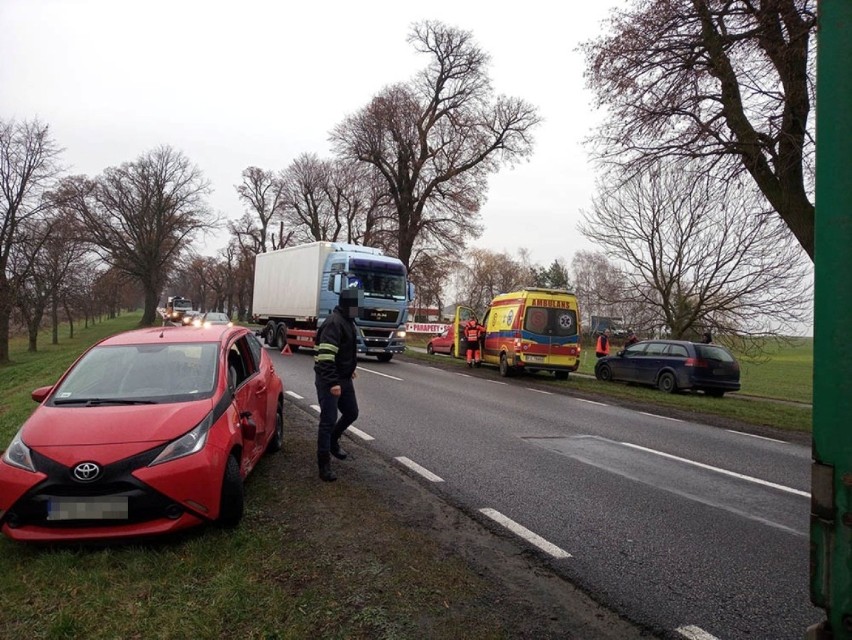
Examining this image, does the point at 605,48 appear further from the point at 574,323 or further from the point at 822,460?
the point at 822,460

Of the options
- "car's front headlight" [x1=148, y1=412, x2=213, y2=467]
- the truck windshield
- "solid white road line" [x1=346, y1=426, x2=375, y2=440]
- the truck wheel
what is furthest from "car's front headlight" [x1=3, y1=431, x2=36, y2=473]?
the truck wheel

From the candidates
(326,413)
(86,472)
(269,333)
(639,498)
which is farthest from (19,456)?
(269,333)

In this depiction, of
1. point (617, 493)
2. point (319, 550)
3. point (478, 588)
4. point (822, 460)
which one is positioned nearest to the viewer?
point (822, 460)

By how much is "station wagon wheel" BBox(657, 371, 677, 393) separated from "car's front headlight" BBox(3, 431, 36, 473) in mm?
16190

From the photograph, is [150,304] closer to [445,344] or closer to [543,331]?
[445,344]

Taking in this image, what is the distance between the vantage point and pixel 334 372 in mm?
6137

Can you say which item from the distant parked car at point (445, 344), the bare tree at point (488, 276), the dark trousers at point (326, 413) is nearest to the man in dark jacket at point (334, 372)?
the dark trousers at point (326, 413)

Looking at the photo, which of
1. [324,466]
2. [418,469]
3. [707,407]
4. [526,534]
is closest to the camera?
[526,534]

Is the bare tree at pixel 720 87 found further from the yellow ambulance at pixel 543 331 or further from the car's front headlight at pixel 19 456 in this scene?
the car's front headlight at pixel 19 456

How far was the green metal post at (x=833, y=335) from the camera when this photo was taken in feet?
5.72

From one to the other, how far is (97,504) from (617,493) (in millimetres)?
4511

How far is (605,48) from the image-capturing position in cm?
1246

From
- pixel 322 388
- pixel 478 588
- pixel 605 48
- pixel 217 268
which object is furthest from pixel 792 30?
pixel 217 268

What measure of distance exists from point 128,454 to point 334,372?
2.35 metres
